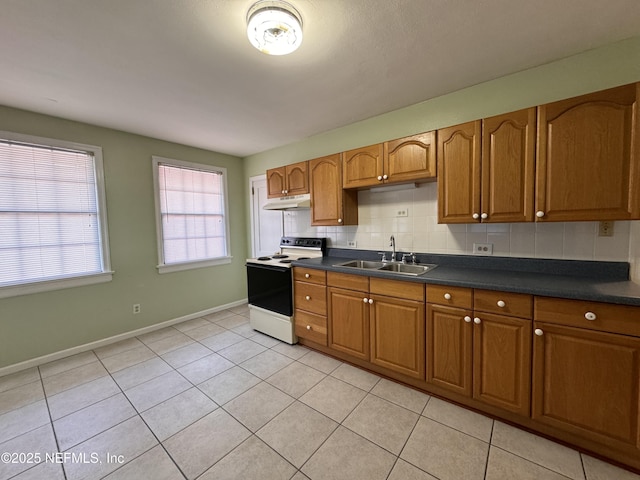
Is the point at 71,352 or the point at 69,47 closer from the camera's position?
the point at 69,47

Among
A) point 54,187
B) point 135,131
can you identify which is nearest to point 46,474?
point 54,187

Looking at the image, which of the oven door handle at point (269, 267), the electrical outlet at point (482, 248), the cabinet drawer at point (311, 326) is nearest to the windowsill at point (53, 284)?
the oven door handle at point (269, 267)

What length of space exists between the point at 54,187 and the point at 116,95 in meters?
1.27

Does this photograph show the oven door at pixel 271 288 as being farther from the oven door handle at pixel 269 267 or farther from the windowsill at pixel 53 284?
the windowsill at pixel 53 284

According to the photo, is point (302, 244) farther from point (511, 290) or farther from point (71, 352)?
point (71, 352)

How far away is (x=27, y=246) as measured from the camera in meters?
2.44

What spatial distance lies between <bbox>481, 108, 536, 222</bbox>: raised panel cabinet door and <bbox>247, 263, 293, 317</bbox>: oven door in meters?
1.96

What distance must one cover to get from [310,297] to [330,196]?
1109 millimetres

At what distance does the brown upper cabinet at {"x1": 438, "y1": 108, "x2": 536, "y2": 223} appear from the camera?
1.70 metres

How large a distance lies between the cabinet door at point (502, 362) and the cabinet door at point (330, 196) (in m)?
1.56

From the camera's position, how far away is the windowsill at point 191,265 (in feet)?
11.1

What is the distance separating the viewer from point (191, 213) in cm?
368

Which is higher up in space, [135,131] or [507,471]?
[135,131]

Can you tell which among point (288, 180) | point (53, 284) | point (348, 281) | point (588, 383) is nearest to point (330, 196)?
point (288, 180)
